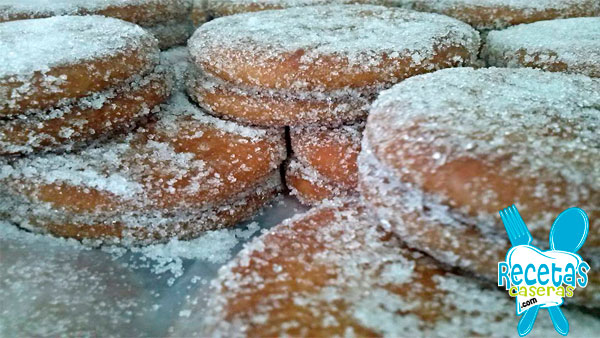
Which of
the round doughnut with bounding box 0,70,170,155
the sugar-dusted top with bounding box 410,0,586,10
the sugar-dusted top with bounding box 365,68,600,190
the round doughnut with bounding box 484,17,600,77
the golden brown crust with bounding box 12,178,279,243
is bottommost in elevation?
the golden brown crust with bounding box 12,178,279,243

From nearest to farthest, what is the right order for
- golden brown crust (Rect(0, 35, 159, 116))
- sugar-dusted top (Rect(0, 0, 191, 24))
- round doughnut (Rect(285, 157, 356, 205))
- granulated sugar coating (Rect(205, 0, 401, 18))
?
golden brown crust (Rect(0, 35, 159, 116)), round doughnut (Rect(285, 157, 356, 205)), sugar-dusted top (Rect(0, 0, 191, 24)), granulated sugar coating (Rect(205, 0, 401, 18))

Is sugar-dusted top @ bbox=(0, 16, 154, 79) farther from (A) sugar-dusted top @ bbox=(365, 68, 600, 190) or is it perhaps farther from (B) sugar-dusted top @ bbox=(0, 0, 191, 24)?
(A) sugar-dusted top @ bbox=(365, 68, 600, 190)

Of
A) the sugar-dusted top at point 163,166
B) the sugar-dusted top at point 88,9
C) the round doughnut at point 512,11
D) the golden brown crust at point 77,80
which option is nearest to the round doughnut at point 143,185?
the sugar-dusted top at point 163,166

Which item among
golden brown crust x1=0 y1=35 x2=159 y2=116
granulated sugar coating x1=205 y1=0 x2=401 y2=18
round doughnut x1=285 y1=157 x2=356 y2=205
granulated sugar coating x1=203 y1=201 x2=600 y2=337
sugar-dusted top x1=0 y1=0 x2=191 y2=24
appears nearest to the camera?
granulated sugar coating x1=203 y1=201 x2=600 y2=337

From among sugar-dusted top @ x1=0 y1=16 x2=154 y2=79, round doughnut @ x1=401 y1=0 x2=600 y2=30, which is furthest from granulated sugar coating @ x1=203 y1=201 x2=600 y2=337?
round doughnut @ x1=401 y1=0 x2=600 y2=30

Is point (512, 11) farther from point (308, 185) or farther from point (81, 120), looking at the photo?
point (81, 120)

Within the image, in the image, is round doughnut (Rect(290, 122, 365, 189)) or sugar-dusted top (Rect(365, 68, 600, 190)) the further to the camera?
round doughnut (Rect(290, 122, 365, 189))
